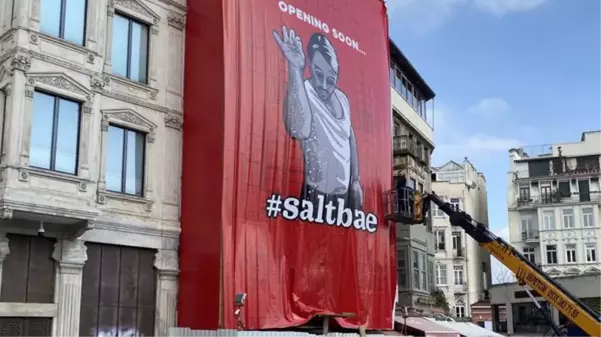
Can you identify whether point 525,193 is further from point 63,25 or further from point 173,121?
point 63,25

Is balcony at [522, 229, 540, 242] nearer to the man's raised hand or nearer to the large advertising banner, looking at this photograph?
the large advertising banner

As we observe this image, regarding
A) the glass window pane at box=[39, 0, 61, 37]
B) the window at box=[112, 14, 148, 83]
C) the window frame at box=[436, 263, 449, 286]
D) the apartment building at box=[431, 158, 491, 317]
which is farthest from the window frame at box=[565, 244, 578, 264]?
the glass window pane at box=[39, 0, 61, 37]

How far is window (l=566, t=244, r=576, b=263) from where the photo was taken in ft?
242

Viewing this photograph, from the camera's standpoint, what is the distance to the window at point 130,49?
81.8 feet

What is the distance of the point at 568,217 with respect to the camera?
74.7 meters

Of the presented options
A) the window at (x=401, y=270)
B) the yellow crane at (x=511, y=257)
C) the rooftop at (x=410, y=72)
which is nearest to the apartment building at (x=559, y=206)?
the rooftop at (x=410, y=72)

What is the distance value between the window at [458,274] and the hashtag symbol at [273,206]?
53.9 m

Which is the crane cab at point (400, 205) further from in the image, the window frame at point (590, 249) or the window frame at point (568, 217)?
the window frame at point (568, 217)

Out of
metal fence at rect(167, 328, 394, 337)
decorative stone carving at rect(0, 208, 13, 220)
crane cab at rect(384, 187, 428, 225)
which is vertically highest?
crane cab at rect(384, 187, 428, 225)

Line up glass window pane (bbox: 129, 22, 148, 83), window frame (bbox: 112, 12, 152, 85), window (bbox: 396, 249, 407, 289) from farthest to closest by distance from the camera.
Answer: window (bbox: 396, 249, 407, 289) → glass window pane (bbox: 129, 22, 148, 83) → window frame (bbox: 112, 12, 152, 85)

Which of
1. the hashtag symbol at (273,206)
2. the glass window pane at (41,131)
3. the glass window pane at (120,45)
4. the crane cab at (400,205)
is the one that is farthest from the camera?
the crane cab at (400,205)

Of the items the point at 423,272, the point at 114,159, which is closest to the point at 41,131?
the point at 114,159

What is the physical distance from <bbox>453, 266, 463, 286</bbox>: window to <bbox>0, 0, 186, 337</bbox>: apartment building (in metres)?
56.1

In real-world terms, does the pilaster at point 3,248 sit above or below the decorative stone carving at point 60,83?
below
